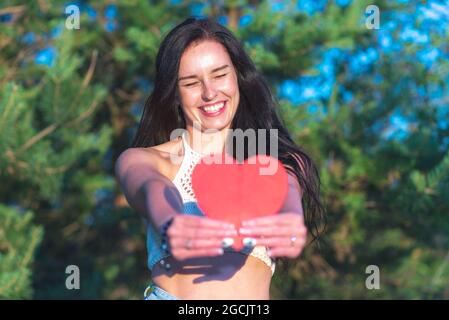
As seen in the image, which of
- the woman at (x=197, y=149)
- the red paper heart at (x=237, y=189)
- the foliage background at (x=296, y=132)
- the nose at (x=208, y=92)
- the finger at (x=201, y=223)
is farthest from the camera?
the foliage background at (x=296, y=132)

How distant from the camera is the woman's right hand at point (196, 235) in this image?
4.07 ft

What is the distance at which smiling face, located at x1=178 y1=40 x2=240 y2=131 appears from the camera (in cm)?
181

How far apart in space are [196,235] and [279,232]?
0.48ft

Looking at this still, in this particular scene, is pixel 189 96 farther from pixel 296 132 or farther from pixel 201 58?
pixel 296 132

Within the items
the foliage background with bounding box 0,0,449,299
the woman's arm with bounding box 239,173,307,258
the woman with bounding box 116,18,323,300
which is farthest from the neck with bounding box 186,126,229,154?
the foliage background with bounding box 0,0,449,299

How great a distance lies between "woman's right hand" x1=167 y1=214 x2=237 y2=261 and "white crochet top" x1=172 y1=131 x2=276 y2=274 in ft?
1.42

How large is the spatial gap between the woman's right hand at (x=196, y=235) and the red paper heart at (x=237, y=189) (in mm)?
126

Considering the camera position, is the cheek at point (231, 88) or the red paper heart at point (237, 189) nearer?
the red paper heart at point (237, 189)

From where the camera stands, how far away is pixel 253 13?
400 centimetres

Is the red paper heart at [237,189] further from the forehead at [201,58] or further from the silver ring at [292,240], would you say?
the forehead at [201,58]

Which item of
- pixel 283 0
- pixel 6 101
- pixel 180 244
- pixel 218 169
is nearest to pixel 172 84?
pixel 218 169

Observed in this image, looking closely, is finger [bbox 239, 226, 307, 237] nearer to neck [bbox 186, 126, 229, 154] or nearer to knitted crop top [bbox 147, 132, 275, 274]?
knitted crop top [bbox 147, 132, 275, 274]

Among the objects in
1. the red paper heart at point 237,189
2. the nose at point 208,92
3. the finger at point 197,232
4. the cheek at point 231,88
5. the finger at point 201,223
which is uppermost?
the cheek at point 231,88

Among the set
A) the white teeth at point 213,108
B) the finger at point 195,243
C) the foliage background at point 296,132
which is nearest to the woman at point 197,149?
the white teeth at point 213,108
